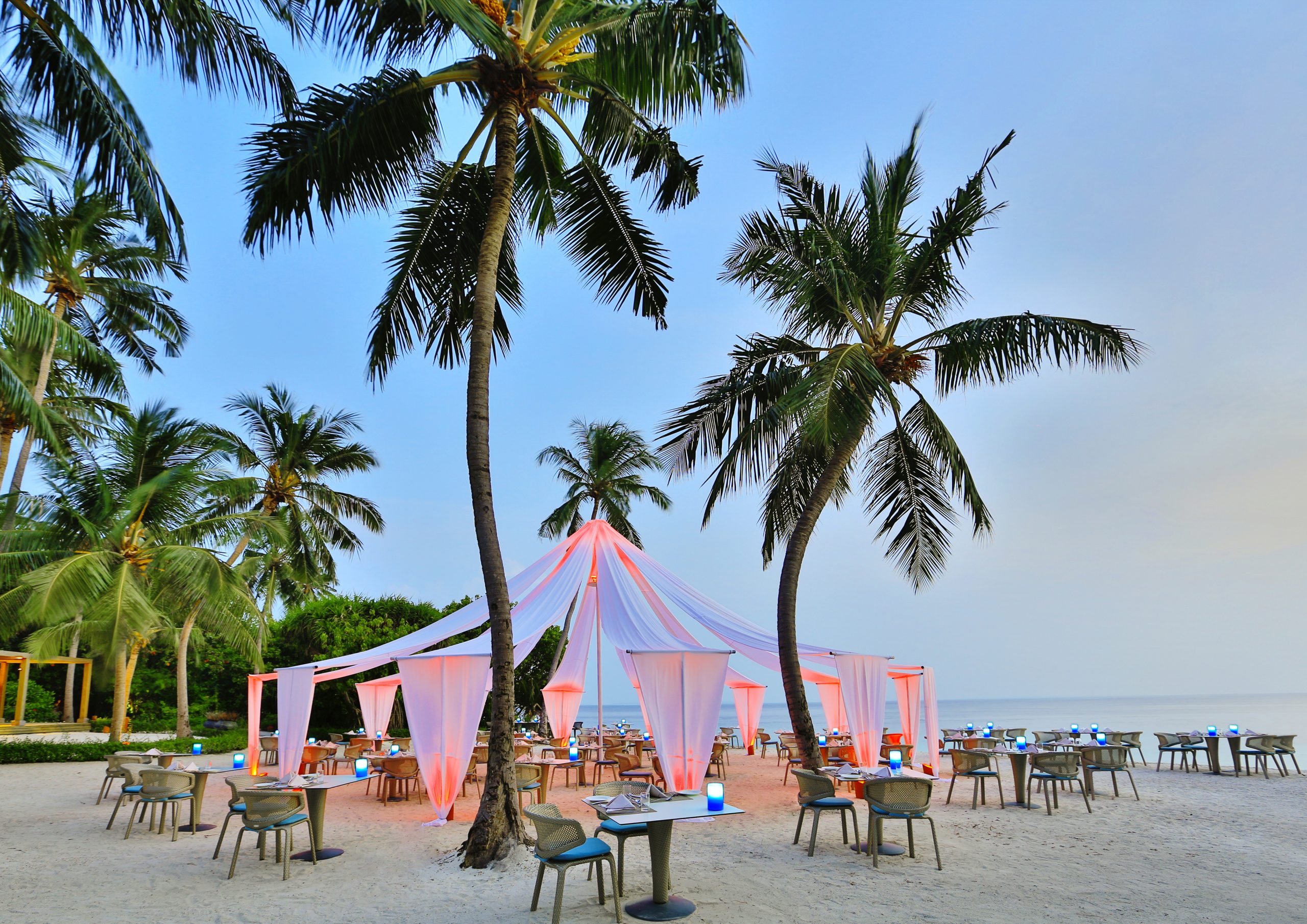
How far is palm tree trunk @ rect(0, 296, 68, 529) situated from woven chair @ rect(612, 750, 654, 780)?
36.3ft

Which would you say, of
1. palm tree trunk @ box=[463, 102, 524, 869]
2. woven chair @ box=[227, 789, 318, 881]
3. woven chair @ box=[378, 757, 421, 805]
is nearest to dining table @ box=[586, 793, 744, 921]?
palm tree trunk @ box=[463, 102, 524, 869]

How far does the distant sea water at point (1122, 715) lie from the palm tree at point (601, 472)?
46.1ft

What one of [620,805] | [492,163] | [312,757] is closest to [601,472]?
[312,757]

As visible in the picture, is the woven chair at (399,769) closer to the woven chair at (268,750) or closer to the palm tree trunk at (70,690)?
the woven chair at (268,750)

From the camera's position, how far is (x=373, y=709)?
13.2m

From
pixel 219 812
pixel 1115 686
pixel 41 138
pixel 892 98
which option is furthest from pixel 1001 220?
pixel 1115 686

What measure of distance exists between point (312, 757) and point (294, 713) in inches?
76.3

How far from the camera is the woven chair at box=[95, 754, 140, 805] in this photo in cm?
845

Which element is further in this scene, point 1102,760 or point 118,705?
point 118,705

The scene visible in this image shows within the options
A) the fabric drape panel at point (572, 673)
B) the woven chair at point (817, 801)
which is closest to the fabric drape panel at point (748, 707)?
the fabric drape panel at point (572, 673)

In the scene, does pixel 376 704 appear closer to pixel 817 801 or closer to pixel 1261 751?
Result: pixel 817 801

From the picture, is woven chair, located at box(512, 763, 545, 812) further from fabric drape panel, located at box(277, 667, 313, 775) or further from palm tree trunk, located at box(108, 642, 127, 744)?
palm tree trunk, located at box(108, 642, 127, 744)

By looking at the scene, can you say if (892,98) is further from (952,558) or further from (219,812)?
(219,812)

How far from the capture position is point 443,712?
7.66 m
